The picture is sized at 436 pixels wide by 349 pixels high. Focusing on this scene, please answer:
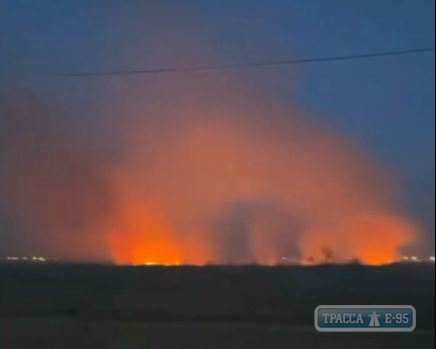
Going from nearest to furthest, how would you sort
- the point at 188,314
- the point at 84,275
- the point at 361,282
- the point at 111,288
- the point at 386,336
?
the point at 386,336, the point at 188,314, the point at 361,282, the point at 111,288, the point at 84,275

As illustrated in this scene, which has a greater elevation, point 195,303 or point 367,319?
point 195,303

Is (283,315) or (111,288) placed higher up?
(111,288)

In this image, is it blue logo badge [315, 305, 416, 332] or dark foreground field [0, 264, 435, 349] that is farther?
dark foreground field [0, 264, 435, 349]

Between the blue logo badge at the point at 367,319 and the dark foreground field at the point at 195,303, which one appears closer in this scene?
the blue logo badge at the point at 367,319

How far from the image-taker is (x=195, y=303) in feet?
48.0

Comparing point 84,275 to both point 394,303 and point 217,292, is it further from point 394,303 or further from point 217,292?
point 394,303

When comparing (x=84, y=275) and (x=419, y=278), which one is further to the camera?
(x=84, y=275)

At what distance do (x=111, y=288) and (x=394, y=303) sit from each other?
18.2 ft

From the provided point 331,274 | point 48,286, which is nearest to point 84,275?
point 48,286

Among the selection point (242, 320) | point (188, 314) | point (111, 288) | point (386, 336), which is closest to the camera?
point (386, 336)

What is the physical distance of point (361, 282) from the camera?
14.5 m

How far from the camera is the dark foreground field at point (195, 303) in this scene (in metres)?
10.5

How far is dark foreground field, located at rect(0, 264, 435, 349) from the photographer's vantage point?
10.5 meters

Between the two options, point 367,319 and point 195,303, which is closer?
point 367,319
